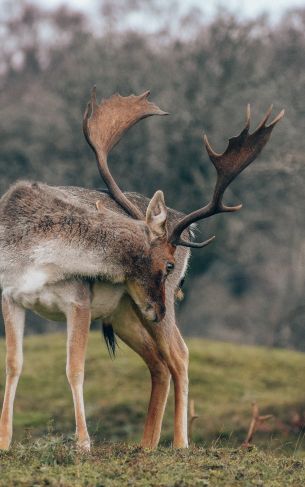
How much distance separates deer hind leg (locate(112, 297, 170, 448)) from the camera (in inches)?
436

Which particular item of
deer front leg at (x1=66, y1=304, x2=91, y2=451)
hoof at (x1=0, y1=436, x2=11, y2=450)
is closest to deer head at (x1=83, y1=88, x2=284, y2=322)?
deer front leg at (x1=66, y1=304, x2=91, y2=451)

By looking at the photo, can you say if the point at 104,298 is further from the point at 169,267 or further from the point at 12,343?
the point at 12,343

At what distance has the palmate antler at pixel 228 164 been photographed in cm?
1064

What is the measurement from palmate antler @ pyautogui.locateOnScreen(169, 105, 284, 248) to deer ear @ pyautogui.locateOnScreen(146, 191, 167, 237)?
0.40ft

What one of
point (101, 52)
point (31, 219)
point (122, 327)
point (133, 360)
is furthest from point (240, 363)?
point (101, 52)

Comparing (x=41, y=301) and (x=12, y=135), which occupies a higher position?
(x=12, y=135)

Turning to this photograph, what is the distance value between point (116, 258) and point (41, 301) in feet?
2.71

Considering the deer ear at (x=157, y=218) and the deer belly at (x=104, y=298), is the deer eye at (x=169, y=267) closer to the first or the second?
the deer ear at (x=157, y=218)

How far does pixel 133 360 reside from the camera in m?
20.0

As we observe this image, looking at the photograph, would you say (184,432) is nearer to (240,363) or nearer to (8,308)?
(8,308)

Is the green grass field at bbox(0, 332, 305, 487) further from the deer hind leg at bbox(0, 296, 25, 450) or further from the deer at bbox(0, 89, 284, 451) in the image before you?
the deer at bbox(0, 89, 284, 451)

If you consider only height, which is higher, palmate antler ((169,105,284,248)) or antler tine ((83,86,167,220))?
antler tine ((83,86,167,220))

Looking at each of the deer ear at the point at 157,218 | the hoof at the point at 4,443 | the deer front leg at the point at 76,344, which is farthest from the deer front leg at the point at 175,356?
the hoof at the point at 4,443

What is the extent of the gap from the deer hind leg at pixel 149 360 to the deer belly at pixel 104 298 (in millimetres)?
255
